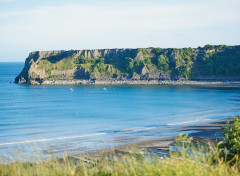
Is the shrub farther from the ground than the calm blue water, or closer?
farther from the ground

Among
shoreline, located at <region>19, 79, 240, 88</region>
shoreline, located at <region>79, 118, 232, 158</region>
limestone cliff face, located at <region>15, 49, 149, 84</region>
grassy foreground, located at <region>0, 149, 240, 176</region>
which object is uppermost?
limestone cliff face, located at <region>15, 49, 149, 84</region>

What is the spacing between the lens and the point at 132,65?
135125mm

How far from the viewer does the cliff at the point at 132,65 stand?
12581 cm

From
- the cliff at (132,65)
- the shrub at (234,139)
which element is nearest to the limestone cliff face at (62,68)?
the cliff at (132,65)

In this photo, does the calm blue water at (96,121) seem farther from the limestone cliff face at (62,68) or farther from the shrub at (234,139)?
the limestone cliff face at (62,68)

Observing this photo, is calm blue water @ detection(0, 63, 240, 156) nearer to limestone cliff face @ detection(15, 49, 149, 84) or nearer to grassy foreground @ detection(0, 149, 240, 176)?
grassy foreground @ detection(0, 149, 240, 176)

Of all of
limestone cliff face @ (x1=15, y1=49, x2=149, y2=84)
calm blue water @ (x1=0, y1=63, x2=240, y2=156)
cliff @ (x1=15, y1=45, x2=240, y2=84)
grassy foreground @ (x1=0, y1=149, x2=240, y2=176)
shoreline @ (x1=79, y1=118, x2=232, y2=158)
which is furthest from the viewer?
limestone cliff face @ (x1=15, y1=49, x2=149, y2=84)

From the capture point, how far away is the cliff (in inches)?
4953

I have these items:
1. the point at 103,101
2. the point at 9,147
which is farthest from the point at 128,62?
the point at 9,147

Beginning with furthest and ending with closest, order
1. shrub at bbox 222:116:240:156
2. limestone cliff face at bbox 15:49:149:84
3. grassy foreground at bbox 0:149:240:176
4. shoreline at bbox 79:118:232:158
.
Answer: limestone cliff face at bbox 15:49:149:84
shoreline at bbox 79:118:232:158
shrub at bbox 222:116:240:156
grassy foreground at bbox 0:149:240:176

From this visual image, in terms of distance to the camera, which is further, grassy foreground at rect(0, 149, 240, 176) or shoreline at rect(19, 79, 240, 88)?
shoreline at rect(19, 79, 240, 88)

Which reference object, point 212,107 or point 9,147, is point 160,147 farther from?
point 212,107

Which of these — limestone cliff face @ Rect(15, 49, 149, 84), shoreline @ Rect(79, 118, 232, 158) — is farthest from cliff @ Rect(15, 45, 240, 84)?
shoreline @ Rect(79, 118, 232, 158)

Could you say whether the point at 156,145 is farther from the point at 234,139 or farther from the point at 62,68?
the point at 62,68
